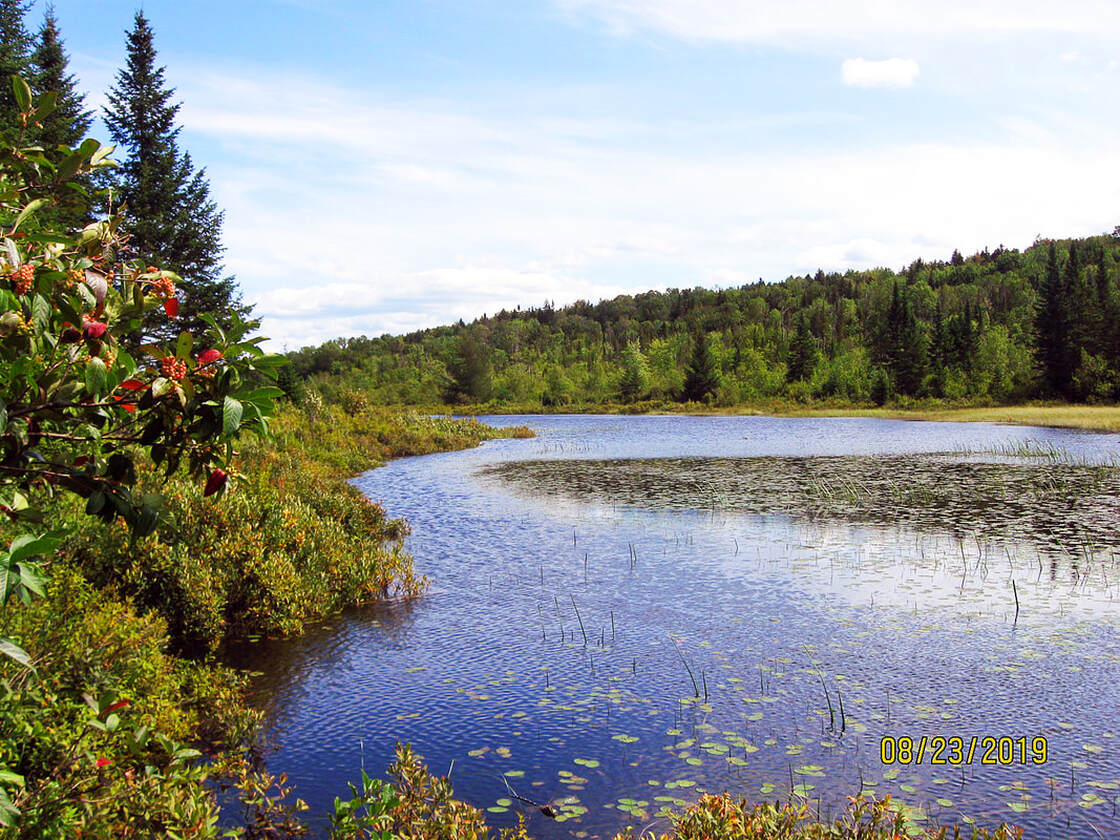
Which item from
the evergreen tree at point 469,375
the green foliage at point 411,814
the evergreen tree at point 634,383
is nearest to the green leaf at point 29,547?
the green foliage at point 411,814

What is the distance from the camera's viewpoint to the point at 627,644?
12570 mm

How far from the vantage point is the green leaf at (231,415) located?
318 cm

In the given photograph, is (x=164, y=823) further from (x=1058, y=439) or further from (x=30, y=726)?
(x=1058, y=439)

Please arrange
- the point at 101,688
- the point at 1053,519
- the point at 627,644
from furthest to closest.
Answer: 1. the point at 1053,519
2. the point at 627,644
3. the point at 101,688

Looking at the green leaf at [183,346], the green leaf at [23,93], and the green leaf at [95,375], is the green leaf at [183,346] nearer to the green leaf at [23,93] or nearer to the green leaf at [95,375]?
the green leaf at [95,375]

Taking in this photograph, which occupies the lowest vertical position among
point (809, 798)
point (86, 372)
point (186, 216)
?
point (809, 798)

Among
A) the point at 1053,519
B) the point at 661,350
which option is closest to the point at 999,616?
the point at 1053,519

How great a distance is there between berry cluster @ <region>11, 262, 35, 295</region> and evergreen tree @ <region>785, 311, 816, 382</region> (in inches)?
4243

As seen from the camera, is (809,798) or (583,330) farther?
(583,330)

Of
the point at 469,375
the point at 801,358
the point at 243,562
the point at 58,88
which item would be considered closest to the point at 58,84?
the point at 58,88

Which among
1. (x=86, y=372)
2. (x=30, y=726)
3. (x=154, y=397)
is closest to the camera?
(x=86, y=372)

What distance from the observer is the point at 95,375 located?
2.97 meters

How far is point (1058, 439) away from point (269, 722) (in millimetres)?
47440

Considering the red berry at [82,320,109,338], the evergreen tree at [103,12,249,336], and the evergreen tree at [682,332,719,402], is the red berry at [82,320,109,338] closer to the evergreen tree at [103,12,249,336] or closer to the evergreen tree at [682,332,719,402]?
the evergreen tree at [103,12,249,336]
